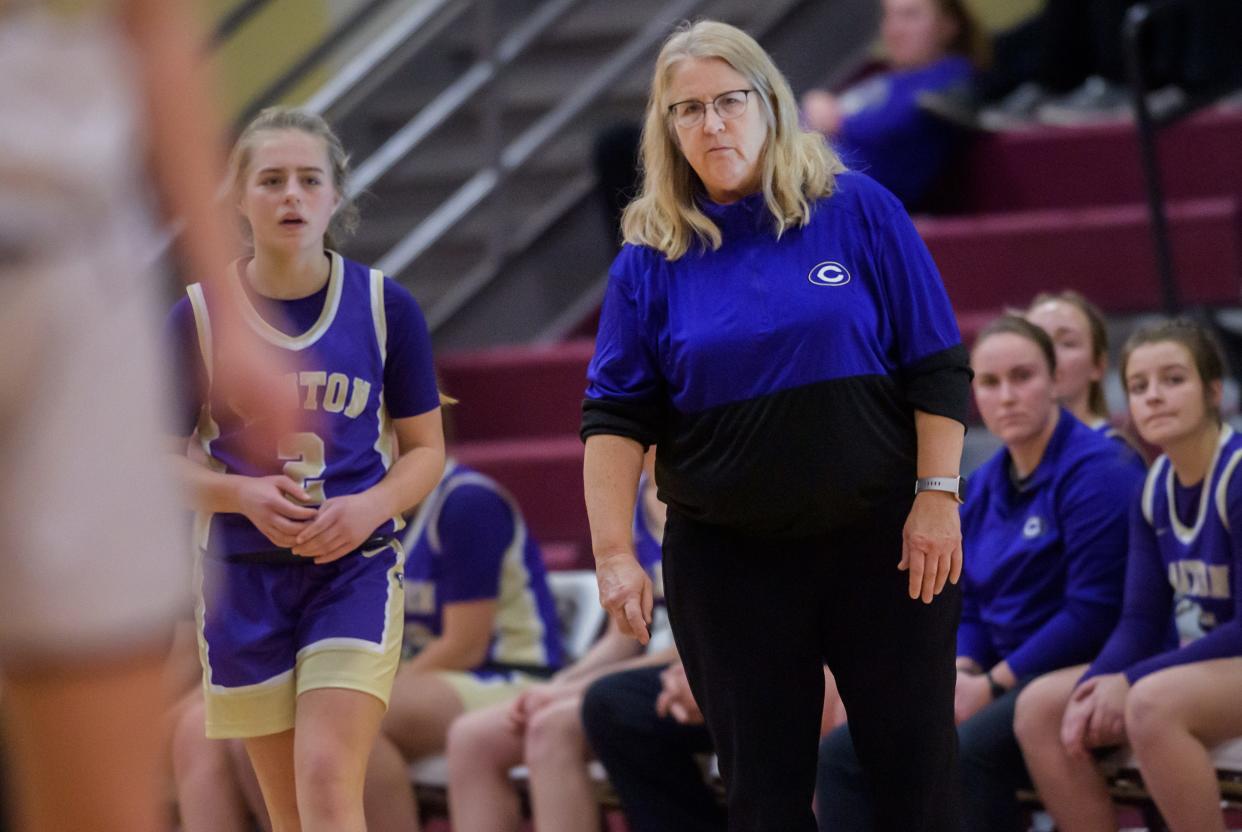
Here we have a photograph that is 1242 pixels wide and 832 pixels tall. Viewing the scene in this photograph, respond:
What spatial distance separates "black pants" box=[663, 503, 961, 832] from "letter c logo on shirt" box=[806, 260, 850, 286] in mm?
383

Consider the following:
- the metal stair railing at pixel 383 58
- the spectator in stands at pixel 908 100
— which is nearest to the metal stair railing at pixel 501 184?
the metal stair railing at pixel 383 58

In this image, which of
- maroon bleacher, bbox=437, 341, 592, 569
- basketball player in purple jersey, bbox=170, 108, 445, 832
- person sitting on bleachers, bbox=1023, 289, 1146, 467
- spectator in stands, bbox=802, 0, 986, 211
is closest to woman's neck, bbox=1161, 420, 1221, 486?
person sitting on bleachers, bbox=1023, 289, 1146, 467

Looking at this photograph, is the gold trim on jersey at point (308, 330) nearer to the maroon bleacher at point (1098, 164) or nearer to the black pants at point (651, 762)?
the black pants at point (651, 762)

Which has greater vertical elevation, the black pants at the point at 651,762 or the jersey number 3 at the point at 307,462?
the jersey number 3 at the point at 307,462

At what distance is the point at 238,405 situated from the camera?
10.5 feet

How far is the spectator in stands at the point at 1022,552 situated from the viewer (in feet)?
12.7

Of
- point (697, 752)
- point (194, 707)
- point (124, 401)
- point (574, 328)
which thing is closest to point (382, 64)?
point (574, 328)

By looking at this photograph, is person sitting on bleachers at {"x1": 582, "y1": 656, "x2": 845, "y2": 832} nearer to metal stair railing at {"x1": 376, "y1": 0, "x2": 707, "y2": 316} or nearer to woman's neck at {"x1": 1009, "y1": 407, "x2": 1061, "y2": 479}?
woman's neck at {"x1": 1009, "y1": 407, "x2": 1061, "y2": 479}

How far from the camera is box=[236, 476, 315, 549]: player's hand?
10.4 ft

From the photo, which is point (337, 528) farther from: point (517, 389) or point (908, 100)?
point (908, 100)

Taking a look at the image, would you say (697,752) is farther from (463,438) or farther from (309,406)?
(463,438)

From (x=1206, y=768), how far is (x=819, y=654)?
99 cm

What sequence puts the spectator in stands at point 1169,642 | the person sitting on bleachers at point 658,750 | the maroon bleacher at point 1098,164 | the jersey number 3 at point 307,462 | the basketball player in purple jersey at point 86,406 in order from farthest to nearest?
the maroon bleacher at point 1098,164 → the person sitting on bleachers at point 658,750 → the spectator in stands at point 1169,642 → the jersey number 3 at point 307,462 → the basketball player in purple jersey at point 86,406

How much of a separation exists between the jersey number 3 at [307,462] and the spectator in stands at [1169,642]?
1.55 m
